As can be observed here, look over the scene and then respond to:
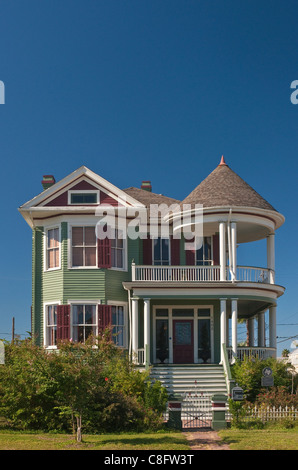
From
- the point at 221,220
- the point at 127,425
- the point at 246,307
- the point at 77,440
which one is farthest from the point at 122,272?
the point at 77,440

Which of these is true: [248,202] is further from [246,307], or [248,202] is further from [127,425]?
[127,425]

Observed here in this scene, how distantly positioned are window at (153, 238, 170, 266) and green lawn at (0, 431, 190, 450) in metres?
11.0

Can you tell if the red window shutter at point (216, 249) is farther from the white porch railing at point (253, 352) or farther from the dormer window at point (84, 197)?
the dormer window at point (84, 197)

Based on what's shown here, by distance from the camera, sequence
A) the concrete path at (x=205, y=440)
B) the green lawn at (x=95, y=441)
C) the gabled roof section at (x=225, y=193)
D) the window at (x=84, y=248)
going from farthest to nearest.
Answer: the window at (x=84, y=248) < the gabled roof section at (x=225, y=193) < the concrete path at (x=205, y=440) < the green lawn at (x=95, y=441)

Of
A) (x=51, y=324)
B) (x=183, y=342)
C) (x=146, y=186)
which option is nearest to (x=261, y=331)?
(x=183, y=342)

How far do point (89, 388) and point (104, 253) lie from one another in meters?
10.2

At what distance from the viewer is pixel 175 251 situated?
2873 centimetres

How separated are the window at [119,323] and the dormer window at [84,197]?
453cm

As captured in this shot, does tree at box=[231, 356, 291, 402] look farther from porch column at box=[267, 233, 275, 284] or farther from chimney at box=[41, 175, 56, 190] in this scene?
chimney at box=[41, 175, 56, 190]

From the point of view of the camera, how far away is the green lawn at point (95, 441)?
15891mm

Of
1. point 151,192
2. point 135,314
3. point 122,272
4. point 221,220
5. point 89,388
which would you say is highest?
point 151,192

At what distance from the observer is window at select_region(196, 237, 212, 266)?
2875 cm

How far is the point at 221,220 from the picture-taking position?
85.6ft

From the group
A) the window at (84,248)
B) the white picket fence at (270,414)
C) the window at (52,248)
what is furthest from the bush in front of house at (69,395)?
the window at (52,248)
